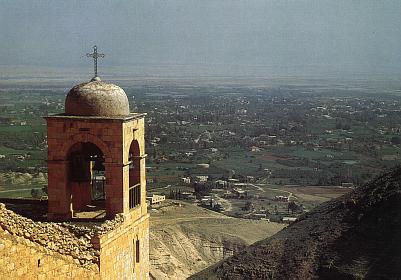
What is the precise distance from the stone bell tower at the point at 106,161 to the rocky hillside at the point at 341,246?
2.68 metres

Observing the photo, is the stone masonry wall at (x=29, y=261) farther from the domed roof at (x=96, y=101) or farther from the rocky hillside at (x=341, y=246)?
the rocky hillside at (x=341, y=246)

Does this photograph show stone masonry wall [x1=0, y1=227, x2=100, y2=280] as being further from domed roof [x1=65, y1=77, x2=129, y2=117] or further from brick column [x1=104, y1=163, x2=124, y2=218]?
domed roof [x1=65, y1=77, x2=129, y2=117]

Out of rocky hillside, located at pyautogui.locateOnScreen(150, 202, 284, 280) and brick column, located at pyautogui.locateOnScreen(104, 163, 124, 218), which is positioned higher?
brick column, located at pyautogui.locateOnScreen(104, 163, 124, 218)

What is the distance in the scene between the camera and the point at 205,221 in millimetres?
34375

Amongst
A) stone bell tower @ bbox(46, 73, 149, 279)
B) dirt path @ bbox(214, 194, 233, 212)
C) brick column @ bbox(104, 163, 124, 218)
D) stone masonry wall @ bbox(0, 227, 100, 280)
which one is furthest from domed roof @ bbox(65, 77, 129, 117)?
dirt path @ bbox(214, 194, 233, 212)

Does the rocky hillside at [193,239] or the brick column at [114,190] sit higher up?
the brick column at [114,190]

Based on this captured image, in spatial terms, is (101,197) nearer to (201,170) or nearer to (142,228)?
(142,228)

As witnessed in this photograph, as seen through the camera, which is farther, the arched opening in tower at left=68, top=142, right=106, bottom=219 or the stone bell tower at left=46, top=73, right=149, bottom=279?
the arched opening in tower at left=68, top=142, right=106, bottom=219

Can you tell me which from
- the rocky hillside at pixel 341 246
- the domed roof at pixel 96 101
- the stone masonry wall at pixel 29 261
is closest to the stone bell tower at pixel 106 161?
the domed roof at pixel 96 101

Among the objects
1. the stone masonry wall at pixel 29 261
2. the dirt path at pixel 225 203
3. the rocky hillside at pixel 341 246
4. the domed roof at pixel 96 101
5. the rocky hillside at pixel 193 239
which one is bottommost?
the dirt path at pixel 225 203

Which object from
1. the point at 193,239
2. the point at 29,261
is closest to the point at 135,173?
the point at 29,261

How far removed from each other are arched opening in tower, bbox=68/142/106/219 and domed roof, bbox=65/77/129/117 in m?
0.75

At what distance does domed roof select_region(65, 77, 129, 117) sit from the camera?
1198 cm

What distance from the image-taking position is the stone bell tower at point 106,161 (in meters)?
11.8
